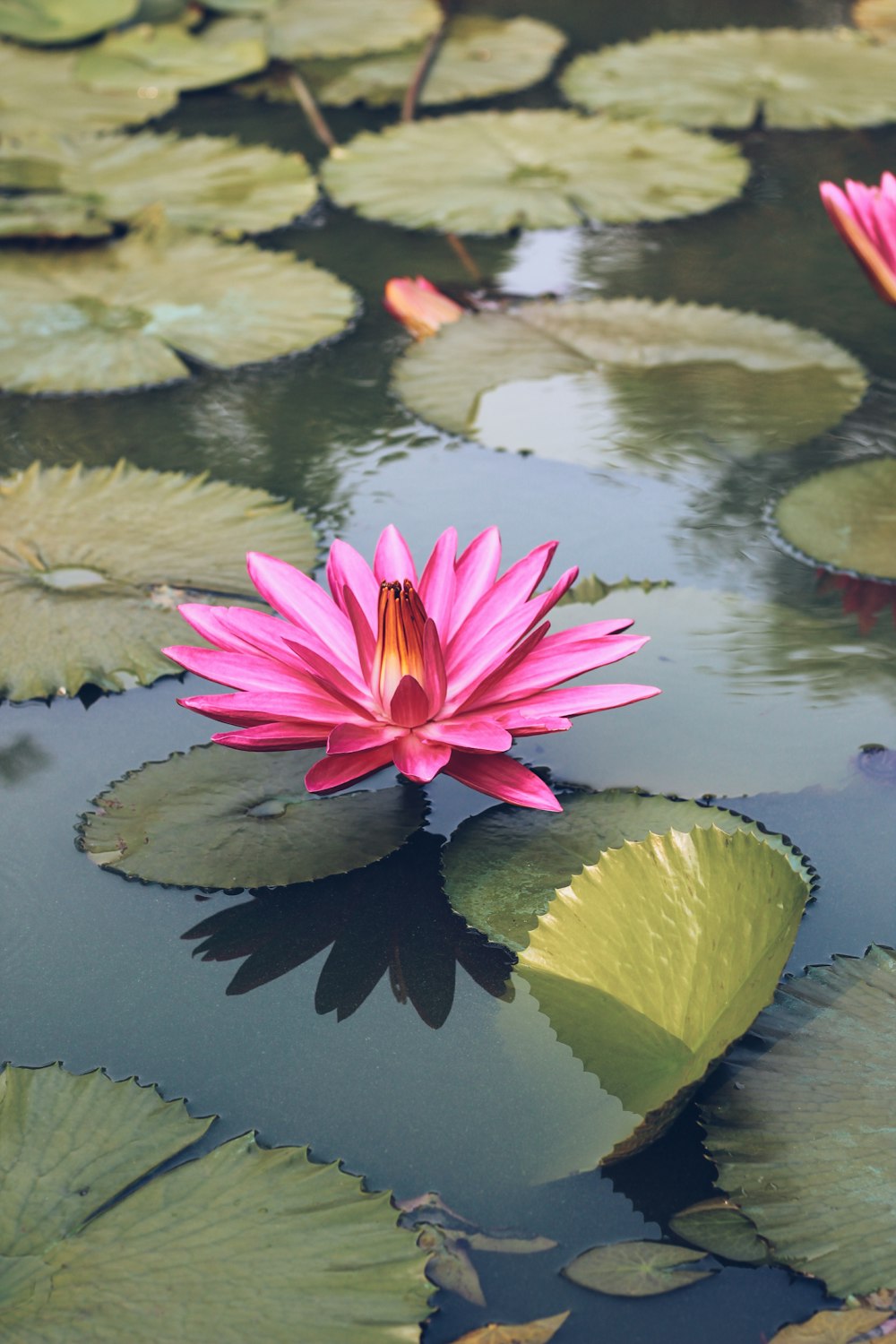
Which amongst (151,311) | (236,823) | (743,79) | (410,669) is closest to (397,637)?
(410,669)

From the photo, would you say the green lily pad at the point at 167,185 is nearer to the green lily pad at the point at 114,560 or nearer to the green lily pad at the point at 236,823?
the green lily pad at the point at 114,560

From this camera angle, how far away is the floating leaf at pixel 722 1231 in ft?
3.50

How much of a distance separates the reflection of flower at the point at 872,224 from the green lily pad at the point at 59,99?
8.05 feet

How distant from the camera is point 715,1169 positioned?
3.76ft

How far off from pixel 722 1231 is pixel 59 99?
12.9ft

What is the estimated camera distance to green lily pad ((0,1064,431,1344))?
0.99m

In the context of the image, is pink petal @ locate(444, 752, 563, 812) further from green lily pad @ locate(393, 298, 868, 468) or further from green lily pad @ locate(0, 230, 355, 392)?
green lily pad @ locate(0, 230, 355, 392)

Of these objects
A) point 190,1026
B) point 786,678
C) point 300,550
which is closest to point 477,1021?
point 190,1026

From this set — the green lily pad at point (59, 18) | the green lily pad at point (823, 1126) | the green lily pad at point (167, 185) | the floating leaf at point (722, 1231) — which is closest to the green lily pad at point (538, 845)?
the green lily pad at point (823, 1126)

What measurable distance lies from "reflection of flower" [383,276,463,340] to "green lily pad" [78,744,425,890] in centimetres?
132

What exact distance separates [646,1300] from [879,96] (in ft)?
11.7

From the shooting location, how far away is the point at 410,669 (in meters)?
1.40

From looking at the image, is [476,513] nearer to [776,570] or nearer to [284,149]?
[776,570]

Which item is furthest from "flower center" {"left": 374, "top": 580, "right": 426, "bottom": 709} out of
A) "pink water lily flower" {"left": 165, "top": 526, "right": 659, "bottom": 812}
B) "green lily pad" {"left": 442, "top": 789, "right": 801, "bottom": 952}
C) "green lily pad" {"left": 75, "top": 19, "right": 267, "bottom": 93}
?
"green lily pad" {"left": 75, "top": 19, "right": 267, "bottom": 93}
